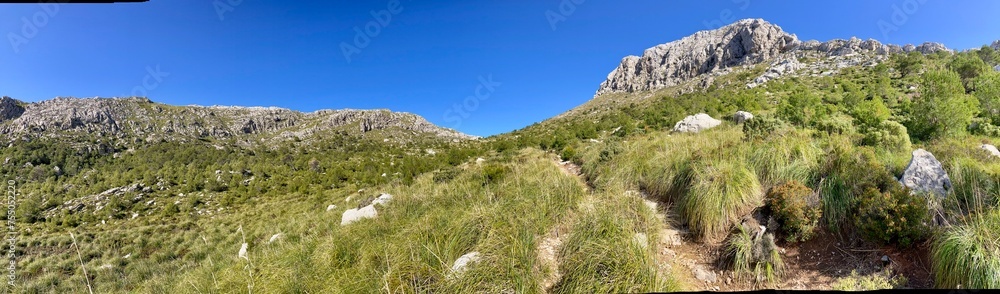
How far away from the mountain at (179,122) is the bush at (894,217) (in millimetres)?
99127

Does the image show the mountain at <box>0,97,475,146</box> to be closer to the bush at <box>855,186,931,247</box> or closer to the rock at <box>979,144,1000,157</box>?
the rock at <box>979,144,1000,157</box>

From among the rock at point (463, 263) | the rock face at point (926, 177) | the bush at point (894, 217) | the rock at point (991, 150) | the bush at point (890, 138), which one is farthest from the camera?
the bush at point (890, 138)

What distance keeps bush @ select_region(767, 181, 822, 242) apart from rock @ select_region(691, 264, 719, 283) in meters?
1.12

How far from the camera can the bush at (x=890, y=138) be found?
20.8ft

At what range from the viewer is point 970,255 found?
2795mm

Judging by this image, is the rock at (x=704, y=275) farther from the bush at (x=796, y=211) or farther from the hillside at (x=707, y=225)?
the bush at (x=796, y=211)

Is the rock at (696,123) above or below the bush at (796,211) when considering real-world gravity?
above

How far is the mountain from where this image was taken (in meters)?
81.6

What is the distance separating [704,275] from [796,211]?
151 cm

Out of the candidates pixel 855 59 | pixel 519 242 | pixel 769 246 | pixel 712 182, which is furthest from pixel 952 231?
pixel 855 59

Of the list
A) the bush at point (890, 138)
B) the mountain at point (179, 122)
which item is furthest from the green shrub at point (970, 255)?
the mountain at point (179, 122)

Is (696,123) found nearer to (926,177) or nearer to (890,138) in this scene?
(890,138)

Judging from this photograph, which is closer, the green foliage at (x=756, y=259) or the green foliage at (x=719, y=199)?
the green foliage at (x=756, y=259)
